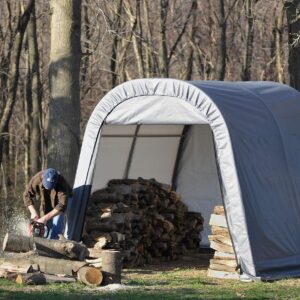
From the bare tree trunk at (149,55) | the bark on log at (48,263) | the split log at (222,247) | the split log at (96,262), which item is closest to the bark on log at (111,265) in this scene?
the bark on log at (48,263)

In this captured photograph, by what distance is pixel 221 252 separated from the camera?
1323 centimetres

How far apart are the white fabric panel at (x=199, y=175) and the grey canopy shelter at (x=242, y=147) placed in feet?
7.00

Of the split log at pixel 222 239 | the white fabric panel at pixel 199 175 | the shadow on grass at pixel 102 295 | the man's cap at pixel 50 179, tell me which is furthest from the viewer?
the white fabric panel at pixel 199 175

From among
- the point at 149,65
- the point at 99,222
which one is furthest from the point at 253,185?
the point at 149,65

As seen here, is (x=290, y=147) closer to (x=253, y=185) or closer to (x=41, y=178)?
(x=253, y=185)

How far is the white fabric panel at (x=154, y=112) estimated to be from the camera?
529 inches

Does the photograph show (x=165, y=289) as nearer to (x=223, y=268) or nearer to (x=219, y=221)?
(x=223, y=268)

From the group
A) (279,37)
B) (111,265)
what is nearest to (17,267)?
(111,265)

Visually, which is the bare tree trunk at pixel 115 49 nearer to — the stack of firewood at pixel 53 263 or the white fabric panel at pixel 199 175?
the white fabric panel at pixel 199 175

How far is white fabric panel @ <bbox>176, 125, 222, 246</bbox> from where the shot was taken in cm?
1762

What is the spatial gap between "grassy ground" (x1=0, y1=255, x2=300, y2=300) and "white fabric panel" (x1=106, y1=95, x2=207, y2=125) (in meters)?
2.32

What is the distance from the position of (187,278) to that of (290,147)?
282 cm

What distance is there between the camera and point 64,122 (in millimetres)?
15875

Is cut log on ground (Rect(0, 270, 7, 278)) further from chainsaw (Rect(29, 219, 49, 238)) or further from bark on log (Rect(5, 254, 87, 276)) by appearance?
chainsaw (Rect(29, 219, 49, 238))
